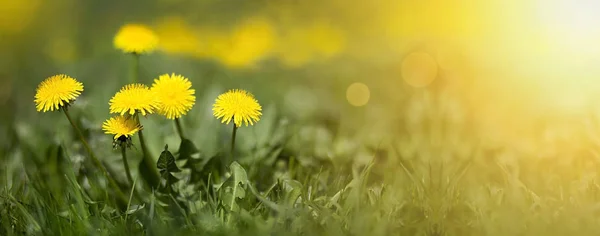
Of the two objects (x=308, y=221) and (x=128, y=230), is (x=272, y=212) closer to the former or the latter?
(x=308, y=221)

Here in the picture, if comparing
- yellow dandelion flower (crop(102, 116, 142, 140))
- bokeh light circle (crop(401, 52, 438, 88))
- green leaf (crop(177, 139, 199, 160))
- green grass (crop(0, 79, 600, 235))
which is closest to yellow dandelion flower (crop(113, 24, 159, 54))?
green grass (crop(0, 79, 600, 235))

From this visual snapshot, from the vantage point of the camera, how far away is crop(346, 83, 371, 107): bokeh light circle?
9.98ft

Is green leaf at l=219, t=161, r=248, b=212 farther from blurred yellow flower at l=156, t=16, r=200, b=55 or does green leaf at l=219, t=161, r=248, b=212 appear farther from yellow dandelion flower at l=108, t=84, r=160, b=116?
blurred yellow flower at l=156, t=16, r=200, b=55

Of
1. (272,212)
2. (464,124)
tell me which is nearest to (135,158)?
(272,212)

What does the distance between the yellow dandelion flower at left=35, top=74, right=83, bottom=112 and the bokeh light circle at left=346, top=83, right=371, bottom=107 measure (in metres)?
1.42

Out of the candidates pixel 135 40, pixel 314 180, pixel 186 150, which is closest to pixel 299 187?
pixel 314 180

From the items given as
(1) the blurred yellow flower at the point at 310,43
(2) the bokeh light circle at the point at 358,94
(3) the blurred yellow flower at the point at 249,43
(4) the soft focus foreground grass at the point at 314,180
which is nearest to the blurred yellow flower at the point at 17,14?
(3) the blurred yellow flower at the point at 249,43

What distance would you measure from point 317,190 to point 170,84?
46 centimetres

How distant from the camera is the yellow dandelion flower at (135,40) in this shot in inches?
86.3

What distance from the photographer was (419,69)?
325 centimetres

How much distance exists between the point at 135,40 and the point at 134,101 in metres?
0.52

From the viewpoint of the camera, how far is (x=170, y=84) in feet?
6.04

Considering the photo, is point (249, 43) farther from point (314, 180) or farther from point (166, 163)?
point (166, 163)

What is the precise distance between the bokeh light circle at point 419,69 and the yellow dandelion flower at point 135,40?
128 cm
